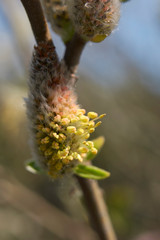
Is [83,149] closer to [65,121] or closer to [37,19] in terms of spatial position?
[65,121]

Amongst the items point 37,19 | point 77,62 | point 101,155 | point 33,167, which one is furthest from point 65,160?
point 101,155

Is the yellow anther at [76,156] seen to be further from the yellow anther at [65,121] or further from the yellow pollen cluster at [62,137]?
the yellow anther at [65,121]

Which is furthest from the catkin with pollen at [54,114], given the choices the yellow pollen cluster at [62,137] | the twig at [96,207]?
the twig at [96,207]

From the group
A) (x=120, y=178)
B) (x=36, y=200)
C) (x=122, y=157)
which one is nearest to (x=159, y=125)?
(x=122, y=157)

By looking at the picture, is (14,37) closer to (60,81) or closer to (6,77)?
(6,77)

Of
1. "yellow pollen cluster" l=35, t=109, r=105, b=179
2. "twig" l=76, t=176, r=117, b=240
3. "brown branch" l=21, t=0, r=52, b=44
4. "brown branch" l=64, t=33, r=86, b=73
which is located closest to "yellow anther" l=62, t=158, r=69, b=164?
"yellow pollen cluster" l=35, t=109, r=105, b=179

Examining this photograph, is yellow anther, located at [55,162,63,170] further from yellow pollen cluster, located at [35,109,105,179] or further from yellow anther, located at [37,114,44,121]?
yellow anther, located at [37,114,44,121]

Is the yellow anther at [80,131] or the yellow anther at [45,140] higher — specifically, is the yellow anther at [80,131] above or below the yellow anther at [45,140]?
above
